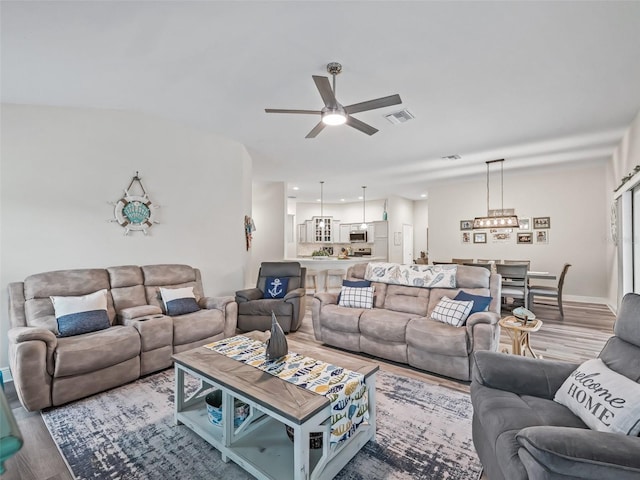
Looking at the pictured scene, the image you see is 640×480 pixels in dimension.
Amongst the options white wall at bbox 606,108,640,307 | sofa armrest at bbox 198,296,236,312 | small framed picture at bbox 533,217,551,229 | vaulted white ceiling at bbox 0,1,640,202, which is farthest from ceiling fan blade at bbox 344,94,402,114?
small framed picture at bbox 533,217,551,229

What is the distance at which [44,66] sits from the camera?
8.91 feet

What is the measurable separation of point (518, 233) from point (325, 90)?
7.01m

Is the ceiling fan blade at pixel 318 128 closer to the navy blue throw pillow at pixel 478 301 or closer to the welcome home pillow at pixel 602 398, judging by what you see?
the navy blue throw pillow at pixel 478 301

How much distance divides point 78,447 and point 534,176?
29.0 feet

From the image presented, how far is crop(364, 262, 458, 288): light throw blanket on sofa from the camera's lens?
12.0ft

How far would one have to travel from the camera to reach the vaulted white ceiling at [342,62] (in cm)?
214

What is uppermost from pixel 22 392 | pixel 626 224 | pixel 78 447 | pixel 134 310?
pixel 626 224

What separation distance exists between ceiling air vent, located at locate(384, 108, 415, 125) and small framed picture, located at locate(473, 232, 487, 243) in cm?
523

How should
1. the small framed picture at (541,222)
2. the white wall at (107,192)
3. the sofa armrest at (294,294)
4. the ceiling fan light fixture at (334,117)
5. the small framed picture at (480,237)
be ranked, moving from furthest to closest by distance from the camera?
the small framed picture at (480,237), the small framed picture at (541,222), the sofa armrest at (294,294), the white wall at (107,192), the ceiling fan light fixture at (334,117)

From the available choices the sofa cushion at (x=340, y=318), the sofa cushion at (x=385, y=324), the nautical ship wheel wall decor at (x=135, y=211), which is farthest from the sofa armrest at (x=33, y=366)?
the sofa cushion at (x=385, y=324)

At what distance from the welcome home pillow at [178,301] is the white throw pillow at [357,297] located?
1806 millimetres

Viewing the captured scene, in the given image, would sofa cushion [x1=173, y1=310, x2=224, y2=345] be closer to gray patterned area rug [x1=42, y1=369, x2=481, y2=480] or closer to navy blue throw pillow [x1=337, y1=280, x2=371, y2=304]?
gray patterned area rug [x1=42, y1=369, x2=481, y2=480]

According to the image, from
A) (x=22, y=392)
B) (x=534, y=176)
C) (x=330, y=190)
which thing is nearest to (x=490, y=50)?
(x=22, y=392)

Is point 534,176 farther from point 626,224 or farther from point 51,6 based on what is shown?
point 51,6
